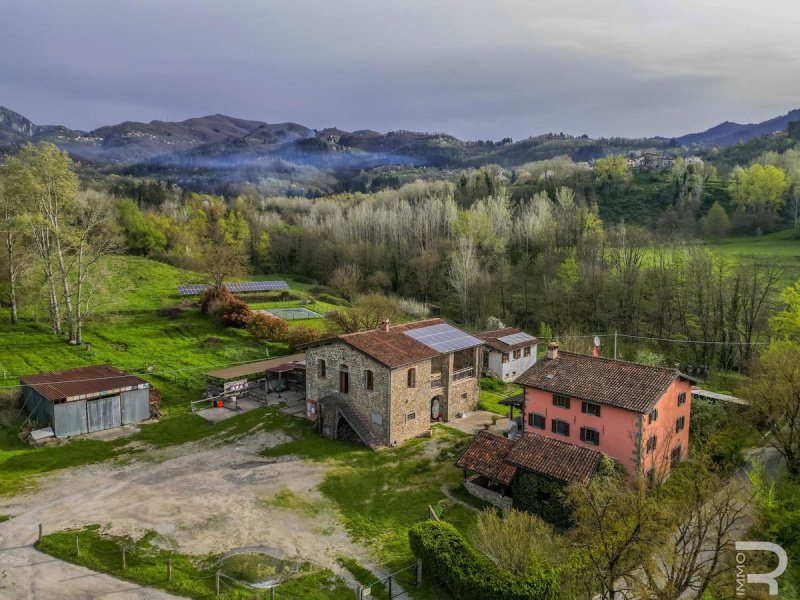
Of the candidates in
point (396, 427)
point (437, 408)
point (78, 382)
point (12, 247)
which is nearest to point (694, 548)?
point (396, 427)

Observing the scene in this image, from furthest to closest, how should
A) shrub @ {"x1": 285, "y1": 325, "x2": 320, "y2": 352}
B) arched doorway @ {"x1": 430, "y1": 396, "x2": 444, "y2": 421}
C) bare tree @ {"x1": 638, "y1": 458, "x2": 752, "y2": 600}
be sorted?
shrub @ {"x1": 285, "y1": 325, "x2": 320, "y2": 352}
arched doorway @ {"x1": 430, "y1": 396, "x2": 444, "y2": 421}
bare tree @ {"x1": 638, "y1": 458, "x2": 752, "y2": 600}

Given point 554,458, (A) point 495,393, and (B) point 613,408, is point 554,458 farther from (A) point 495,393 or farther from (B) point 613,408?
(A) point 495,393

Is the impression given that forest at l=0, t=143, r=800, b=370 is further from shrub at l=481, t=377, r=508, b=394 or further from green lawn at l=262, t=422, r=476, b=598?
green lawn at l=262, t=422, r=476, b=598

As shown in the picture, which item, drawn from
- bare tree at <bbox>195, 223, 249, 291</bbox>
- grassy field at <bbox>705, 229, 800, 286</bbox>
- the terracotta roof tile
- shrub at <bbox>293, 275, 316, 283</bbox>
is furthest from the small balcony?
shrub at <bbox>293, 275, 316, 283</bbox>

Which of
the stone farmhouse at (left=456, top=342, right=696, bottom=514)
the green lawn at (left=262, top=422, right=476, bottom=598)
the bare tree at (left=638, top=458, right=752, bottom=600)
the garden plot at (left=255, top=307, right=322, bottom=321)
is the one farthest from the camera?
the garden plot at (left=255, top=307, right=322, bottom=321)

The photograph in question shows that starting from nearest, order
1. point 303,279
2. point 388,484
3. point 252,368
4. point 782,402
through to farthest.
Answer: point 782,402, point 388,484, point 252,368, point 303,279

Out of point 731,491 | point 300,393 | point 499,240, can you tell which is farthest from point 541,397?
point 499,240
